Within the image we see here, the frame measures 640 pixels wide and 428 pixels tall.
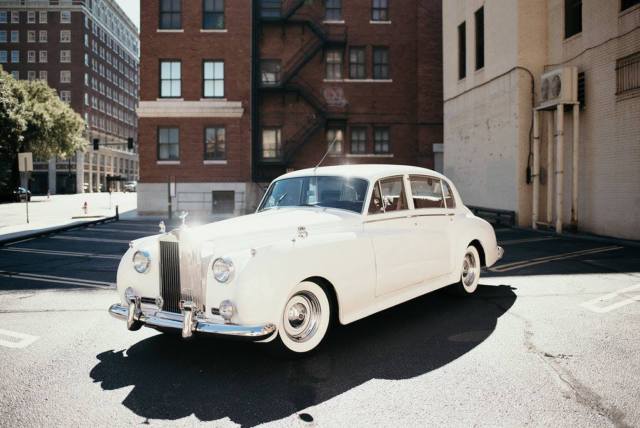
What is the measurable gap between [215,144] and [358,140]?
7.81 m

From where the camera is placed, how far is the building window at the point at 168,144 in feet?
84.5

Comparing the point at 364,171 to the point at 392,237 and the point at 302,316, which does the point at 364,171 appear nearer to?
the point at 392,237

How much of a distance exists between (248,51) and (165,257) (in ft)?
76.0

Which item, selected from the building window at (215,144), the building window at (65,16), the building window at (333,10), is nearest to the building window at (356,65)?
the building window at (333,10)

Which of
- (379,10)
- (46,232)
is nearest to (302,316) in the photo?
(46,232)

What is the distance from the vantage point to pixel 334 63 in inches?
1068

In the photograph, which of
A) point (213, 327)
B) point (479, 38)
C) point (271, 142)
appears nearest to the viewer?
point (213, 327)

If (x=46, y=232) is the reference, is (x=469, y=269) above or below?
above

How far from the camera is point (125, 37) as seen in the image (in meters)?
97.9

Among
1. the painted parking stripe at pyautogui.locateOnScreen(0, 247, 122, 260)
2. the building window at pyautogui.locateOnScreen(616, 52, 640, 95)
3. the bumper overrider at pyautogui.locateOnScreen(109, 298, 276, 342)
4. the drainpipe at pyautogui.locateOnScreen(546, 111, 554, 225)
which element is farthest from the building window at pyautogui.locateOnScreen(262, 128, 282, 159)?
the bumper overrider at pyautogui.locateOnScreen(109, 298, 276, 342)

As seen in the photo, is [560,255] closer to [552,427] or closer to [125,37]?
[552,427]

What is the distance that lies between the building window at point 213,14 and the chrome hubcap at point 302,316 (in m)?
24.4

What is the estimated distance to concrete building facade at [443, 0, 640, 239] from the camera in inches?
524

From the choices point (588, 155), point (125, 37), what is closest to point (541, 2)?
point (588, 155)
